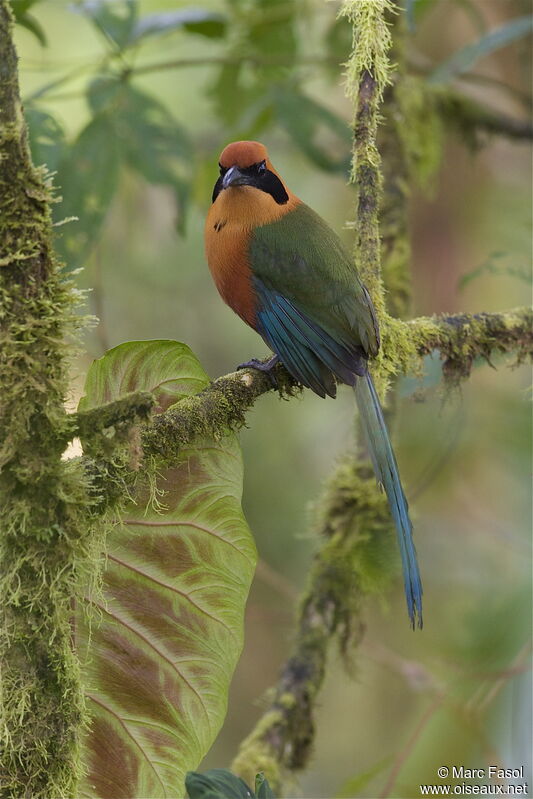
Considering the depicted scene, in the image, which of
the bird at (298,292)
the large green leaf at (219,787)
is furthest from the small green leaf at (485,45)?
the large green leaf at (219,787)

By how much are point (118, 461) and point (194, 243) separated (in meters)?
3.66

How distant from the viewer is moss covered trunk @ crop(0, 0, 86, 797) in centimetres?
117

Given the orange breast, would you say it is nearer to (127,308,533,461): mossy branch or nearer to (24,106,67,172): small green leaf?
(127,308,533,461): mossy branch

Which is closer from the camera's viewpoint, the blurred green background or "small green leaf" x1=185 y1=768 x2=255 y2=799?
"small green leaf" x1=185 y1=768 x2=255 y2=799

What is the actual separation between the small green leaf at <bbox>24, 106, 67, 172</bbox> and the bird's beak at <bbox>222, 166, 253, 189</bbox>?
465 millimetres

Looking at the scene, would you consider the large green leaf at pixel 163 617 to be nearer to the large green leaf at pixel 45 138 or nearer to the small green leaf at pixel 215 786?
the small green leaf at pixel 215 786

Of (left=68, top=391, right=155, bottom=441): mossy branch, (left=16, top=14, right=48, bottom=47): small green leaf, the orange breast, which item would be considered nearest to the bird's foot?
the orange breast

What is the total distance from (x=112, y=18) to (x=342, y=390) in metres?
1.76

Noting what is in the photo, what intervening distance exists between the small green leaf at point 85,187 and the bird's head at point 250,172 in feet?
1.03

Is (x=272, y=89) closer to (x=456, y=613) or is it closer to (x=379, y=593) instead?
(x=379, y=593)

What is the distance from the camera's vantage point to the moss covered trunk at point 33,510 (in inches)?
45.9

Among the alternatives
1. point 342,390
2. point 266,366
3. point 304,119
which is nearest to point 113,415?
point 266,366

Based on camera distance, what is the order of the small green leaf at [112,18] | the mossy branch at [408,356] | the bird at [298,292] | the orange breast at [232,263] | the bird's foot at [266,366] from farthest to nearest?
1. the small green leaf at [112,18]
2. the orange breast at [232,263]
3. the bird at [298,292]
4. the bird's foot at [266,366]
5. the mossy branch at [408,356]

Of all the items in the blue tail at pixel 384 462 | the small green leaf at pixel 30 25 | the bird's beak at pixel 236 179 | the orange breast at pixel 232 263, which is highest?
the small green leaf at pixel 30 25
